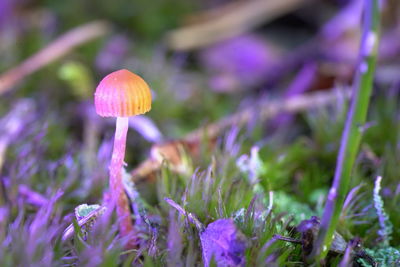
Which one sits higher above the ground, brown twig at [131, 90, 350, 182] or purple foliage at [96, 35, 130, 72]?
brown twig at [131, 90, 350, 182]

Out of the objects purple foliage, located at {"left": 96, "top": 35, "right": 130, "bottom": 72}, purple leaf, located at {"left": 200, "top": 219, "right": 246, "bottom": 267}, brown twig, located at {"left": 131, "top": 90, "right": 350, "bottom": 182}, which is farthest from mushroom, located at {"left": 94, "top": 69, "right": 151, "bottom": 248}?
purple foliage, located at {"left": 96, "top": 35, "right": 130, "bottom": 72}

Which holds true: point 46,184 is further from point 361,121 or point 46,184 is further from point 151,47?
point 151,47

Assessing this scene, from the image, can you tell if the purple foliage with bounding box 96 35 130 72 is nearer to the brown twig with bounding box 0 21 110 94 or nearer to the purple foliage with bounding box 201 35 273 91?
the brown twig with bounding box 0 21 110 94

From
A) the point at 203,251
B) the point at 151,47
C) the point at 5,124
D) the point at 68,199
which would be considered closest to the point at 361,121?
the point at 203,251

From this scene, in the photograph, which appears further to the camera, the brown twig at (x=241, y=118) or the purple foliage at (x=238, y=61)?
the purple foliage at (x=238, y=61)

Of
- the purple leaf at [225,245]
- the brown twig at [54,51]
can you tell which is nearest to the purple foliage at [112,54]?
the brown twig at [54,51]

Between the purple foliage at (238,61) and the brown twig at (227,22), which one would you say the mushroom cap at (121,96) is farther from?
the brown twig at (227,22)
